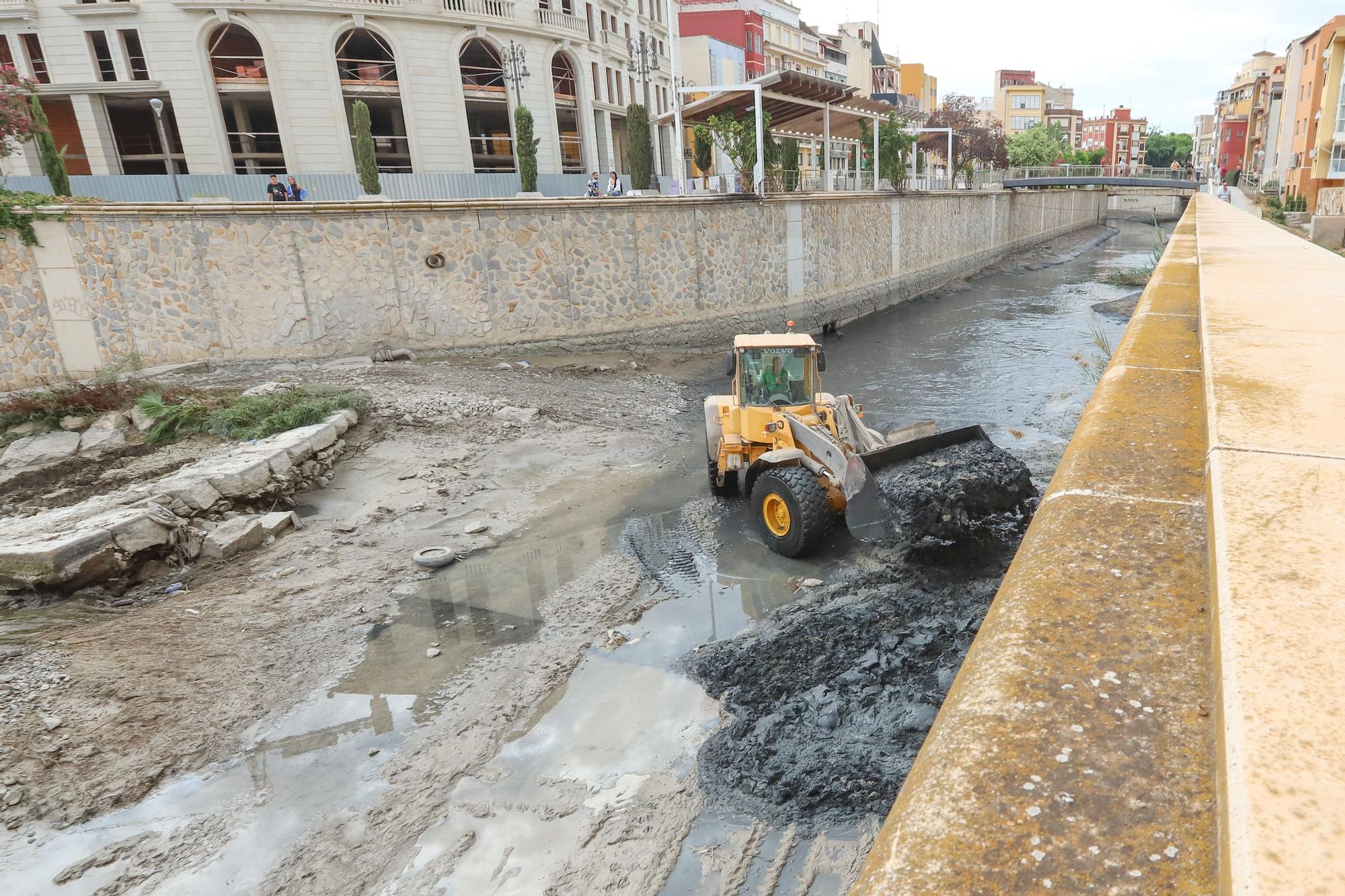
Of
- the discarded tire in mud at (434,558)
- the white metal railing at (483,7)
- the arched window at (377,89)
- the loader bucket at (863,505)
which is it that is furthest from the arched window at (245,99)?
the loader bucket at (863,505)

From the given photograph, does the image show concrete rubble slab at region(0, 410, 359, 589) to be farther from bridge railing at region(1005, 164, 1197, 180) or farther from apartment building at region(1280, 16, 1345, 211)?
bridge railing at region(1005, 164, 1197, 180)

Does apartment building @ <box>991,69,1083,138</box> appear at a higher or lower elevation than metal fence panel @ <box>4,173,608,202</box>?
higher

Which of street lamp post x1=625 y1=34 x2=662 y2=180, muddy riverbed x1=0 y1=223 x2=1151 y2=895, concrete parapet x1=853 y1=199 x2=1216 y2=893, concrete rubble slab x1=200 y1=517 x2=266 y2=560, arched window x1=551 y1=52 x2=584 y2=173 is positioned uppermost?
street lamp post x1=625 y1=34 x2=662 y2=180

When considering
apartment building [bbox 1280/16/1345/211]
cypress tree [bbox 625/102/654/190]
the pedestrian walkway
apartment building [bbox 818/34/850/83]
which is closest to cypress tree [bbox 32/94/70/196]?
cypress tree [bbox 625/102/654/190]

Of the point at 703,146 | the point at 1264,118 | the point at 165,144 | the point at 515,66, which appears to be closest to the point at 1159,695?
the point at 703,146

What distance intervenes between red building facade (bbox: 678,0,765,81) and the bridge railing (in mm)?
19941

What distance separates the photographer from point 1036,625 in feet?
5.05

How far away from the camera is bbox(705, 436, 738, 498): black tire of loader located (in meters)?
9.53

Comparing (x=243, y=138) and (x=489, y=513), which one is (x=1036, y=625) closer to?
(x=489, y=513)

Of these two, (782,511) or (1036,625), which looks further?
(782,511)

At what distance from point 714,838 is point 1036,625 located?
346cm

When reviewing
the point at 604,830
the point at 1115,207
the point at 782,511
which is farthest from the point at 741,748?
the point at 1115,207

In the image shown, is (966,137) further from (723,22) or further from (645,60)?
(645,60)

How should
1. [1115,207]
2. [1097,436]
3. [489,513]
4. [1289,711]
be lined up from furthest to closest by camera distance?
[1115,207] < [489,513] < [1097,436] < [1289,711]
